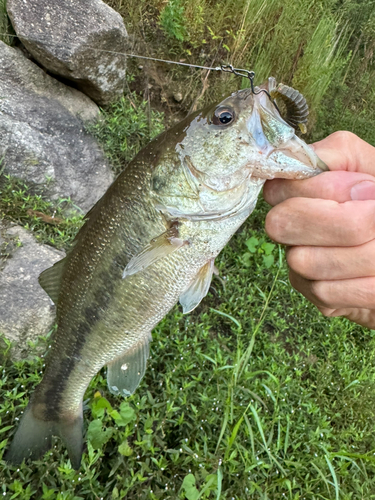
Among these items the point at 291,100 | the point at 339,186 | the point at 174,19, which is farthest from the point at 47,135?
the point at 339,186

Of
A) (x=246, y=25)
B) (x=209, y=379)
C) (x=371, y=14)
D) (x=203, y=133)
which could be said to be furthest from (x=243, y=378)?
(x=371, y=14)

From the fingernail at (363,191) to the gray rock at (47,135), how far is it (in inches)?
98.0

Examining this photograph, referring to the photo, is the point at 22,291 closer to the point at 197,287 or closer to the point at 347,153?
the point at 197,287

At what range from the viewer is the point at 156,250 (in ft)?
3.95

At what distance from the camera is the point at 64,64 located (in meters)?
3.09

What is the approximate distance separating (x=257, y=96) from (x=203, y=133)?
0.69 ft

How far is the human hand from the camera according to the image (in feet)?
3.68

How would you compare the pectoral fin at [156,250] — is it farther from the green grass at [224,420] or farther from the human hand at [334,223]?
the green grass at [224,420]

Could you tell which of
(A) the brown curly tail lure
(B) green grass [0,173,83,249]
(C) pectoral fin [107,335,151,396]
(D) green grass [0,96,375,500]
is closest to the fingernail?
(A) the brown curly tail lure

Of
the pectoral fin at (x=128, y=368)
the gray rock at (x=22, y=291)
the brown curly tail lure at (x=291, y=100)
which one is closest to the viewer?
the brown curly tail lure at (x=291, y=100)

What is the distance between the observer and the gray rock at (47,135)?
2.90 meters

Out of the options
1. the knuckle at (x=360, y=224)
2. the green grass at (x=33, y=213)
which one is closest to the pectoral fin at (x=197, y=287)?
the knuckle at (x=360, y=224)

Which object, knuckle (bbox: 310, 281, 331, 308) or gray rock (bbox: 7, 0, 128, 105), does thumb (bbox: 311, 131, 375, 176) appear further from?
gray rock (bbox: 7, 0, 128, 105)

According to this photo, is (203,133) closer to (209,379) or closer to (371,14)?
(209,379)
